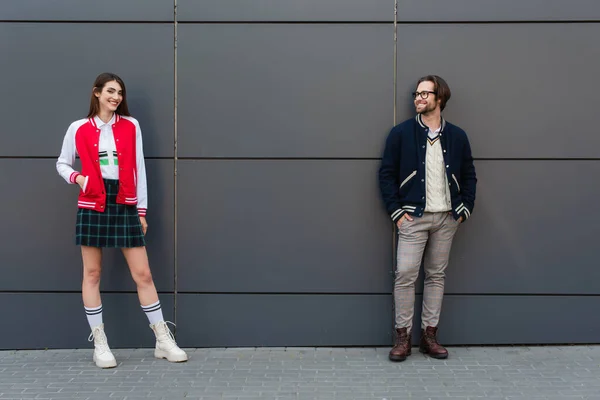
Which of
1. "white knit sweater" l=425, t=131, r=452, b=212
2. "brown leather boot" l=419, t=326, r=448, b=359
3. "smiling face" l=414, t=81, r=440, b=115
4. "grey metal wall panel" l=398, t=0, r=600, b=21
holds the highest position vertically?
"grey metal wall panel" l=398, t=0, r=600, b=21

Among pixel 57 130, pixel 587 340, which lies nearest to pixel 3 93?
pixel 57 130

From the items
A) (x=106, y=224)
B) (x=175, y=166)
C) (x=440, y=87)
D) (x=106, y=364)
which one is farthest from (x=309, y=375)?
(x=440, y=87)

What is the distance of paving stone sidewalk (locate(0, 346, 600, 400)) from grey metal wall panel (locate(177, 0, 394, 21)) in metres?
2.69

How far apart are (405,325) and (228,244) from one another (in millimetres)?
1553

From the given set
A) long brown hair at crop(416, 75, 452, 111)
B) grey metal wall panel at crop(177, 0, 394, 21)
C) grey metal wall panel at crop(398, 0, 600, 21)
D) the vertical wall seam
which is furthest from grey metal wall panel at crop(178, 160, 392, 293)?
grey metal wall panel at crop(398, 0, 600, 21)

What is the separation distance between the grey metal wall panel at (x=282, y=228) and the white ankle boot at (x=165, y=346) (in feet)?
1.24

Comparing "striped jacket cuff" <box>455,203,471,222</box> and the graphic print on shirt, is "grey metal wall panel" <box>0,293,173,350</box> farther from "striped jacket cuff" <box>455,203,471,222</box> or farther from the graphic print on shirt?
"striped jacket cuff" <box>455,203,471,222</box>

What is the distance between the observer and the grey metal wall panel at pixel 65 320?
4.95 metres

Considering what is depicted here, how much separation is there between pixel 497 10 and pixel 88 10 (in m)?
3.28

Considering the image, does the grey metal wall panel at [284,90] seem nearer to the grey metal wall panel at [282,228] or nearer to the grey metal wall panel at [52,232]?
the grey metal wall panel at [282,228]

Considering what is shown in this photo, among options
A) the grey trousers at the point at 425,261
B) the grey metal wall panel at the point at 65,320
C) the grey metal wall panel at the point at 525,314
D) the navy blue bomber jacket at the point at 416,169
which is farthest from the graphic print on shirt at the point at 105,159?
the grey metal wall panel at the point at 525,314

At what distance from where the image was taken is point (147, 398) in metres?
3.98

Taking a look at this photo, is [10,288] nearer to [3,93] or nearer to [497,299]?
[3,93]

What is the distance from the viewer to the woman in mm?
4410
